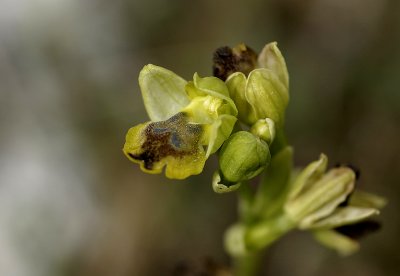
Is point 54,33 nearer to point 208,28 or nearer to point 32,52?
point 32,52

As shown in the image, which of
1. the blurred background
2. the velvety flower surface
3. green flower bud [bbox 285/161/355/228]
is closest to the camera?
the velvety flower surface

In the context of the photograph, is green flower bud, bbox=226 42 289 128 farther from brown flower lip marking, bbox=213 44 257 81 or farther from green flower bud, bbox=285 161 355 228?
green flower bud, bbox=285 161 355 228

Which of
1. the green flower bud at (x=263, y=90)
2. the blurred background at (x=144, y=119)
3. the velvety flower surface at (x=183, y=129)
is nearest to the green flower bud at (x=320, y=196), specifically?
the green flower bud at (x=263, y=90)

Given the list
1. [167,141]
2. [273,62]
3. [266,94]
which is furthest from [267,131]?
[167,141]

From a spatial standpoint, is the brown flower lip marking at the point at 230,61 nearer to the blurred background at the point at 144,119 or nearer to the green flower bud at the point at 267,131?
the green flower bud at the point at 267,131

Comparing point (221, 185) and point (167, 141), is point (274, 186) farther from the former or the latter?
point (167, 141)

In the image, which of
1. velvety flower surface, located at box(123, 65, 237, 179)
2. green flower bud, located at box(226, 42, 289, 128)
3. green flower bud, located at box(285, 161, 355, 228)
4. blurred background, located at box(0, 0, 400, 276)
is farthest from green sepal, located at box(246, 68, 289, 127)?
blurred background, located at box(0, 0, 400, 276)

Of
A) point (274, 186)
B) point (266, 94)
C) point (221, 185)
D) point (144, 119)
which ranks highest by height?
point (266, 94)
